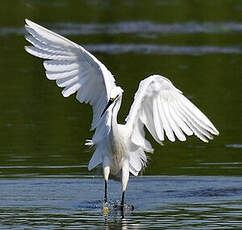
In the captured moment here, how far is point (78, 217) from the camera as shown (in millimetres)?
12086

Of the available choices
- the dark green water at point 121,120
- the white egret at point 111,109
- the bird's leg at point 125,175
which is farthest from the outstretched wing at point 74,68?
the dark green water at point 121,120

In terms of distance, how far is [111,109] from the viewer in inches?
506

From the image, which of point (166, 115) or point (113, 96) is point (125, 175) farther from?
point (113, 96)

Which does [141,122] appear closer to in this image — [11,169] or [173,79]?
[11,169]

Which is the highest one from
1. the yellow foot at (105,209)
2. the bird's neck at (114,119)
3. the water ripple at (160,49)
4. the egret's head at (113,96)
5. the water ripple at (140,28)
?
the water ripple at (140,28)

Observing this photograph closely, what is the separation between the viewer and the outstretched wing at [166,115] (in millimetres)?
13086

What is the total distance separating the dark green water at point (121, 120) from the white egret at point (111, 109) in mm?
580

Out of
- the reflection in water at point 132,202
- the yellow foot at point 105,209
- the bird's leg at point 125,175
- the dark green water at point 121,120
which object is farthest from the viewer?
the bird's leg at point 125,175

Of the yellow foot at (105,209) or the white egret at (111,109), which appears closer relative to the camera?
the yellow foot at (105,209)

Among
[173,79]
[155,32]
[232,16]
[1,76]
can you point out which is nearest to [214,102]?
[173,79]

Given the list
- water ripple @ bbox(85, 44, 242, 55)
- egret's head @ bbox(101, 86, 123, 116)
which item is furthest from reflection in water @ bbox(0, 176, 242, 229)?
water ripple @ bbox(85, 44, 242, 55)

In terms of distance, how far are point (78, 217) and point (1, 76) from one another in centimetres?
1264

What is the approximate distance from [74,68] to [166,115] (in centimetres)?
138

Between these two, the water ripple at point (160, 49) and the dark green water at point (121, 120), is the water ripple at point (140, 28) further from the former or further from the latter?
the water ripple at point (160, 49)
